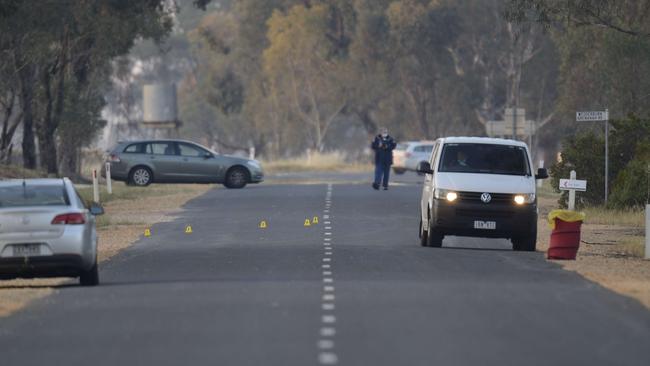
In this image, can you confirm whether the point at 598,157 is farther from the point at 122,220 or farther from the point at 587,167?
the point at 122,220

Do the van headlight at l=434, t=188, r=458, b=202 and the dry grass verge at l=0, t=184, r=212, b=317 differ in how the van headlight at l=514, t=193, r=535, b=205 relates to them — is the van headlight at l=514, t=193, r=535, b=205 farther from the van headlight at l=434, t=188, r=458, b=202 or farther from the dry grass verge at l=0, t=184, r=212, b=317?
the dry grass verge at l=0, t=184, r=212, b=317

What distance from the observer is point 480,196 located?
24.5 m

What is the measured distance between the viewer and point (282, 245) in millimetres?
25844

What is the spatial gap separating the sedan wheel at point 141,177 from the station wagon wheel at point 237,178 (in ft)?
7.75

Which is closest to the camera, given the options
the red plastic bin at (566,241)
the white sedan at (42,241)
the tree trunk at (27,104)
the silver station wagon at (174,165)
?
the white sedan at (42,241)

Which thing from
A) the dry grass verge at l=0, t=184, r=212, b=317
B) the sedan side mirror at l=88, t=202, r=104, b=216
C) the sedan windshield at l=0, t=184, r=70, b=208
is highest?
the sedan windshield at l=0, t=184, r=70, b=208

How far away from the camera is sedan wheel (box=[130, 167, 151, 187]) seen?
47438mm

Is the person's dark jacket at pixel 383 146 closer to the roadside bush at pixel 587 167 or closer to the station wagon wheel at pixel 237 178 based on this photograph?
the station wagon wheel at pixel 237 178

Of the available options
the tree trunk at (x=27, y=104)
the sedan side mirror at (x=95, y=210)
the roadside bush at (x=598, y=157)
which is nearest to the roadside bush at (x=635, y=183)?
the roadside bush at (x=598, y=157)

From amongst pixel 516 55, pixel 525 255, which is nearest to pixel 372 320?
pixel 525 255

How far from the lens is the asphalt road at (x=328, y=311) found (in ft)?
41.8

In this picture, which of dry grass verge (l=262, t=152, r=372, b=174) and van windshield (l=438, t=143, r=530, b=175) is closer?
van windshield (l=438, t=143, r=530, b=175)

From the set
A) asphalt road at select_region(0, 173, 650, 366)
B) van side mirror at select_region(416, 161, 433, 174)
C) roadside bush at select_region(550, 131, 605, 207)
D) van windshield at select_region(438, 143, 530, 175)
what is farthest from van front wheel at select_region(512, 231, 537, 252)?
roadside bush at select_region(550, 131, 605, 207)

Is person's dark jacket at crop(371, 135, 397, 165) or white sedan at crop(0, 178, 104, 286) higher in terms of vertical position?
person's dark jacket at crop(371, 135, 397, 165)
